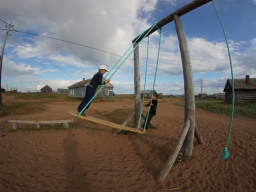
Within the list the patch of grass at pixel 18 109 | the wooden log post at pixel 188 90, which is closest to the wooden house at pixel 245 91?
the wooden log post at pixel 188 90

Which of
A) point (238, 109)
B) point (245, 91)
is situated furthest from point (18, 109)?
point (245, 91)

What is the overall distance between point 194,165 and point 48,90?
187 feet

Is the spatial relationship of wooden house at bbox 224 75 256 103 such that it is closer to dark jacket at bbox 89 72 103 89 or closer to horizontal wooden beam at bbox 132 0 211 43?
horizontal wooden beam at bbox 132 0 211 43

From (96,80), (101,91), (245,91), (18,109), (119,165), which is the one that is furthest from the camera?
(101,91)

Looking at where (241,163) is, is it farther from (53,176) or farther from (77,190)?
(53,176)

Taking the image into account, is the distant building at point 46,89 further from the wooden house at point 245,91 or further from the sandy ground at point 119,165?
the wooden house at point 245,91

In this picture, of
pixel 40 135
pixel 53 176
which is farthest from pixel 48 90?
pixel 53 176

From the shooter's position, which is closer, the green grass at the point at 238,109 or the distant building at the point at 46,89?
the green grass at the point at 238,109

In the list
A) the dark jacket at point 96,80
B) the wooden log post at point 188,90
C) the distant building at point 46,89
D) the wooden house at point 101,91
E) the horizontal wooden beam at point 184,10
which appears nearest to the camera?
the horizontal wooden beam at point 184,10

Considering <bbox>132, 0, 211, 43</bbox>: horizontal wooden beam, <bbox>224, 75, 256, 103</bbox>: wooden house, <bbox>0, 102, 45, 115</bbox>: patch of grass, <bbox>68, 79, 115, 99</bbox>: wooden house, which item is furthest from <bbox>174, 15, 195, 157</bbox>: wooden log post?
<bbox>68, 79, 115, 99</bbox>: wooden house

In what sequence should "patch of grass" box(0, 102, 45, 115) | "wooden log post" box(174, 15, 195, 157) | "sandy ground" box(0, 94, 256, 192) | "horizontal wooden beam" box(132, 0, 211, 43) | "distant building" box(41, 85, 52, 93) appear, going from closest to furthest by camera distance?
1. "sandy ground" box(0, 94, 256, 192)
2. "horizontal wooden beam" box(132, 0, 211, 43)
3. "wooden log post" box(174, 15, 195, 157)
4. "patch of grass" box(0, 102, 45, 115)
5. "distant building" box(41, 85, 52, 93)

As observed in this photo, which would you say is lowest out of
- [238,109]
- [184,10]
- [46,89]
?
[238,109]

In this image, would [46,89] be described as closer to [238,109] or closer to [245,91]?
[238,109]

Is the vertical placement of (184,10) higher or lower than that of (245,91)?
higher
